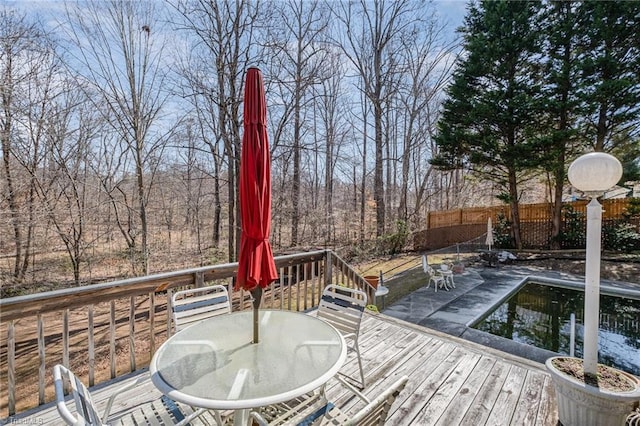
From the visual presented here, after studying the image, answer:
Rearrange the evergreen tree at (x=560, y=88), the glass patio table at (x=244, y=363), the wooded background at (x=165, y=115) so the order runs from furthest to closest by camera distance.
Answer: the evergreen tree at (x=560, y=88)
the wooded background at (x=165, y=115)
the glass patio table at (x=244, y=363)

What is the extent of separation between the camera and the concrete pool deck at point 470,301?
4.57 meters

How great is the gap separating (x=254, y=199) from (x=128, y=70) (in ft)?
27.0

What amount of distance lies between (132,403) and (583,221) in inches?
530

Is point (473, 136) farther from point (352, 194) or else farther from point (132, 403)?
point (132, 403)

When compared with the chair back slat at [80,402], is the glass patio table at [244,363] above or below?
→ below

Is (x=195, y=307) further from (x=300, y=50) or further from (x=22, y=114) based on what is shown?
(x=300, y=50)

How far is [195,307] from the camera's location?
2.54m

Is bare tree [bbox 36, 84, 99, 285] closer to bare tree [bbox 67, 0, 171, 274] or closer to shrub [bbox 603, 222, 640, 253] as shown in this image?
bare tree [bbox 67, 0, 171, 274]

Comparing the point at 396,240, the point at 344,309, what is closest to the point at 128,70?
the point at 344,309

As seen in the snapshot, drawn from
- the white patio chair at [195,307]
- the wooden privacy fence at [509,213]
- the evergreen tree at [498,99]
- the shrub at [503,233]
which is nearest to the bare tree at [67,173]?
the white patio chair at [195,307]

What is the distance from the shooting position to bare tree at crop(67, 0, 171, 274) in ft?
23.4

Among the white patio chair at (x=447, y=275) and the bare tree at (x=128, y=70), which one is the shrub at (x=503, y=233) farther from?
the bare tree at (x=128, y=70)

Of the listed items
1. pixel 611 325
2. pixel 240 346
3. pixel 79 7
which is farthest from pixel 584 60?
pixel 79 7

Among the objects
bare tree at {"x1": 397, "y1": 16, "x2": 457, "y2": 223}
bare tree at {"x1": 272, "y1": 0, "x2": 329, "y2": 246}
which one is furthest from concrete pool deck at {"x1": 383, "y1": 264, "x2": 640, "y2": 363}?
bare tree at {"x1": 272, "y1": 0, "x2": 329, "y2": 246}
